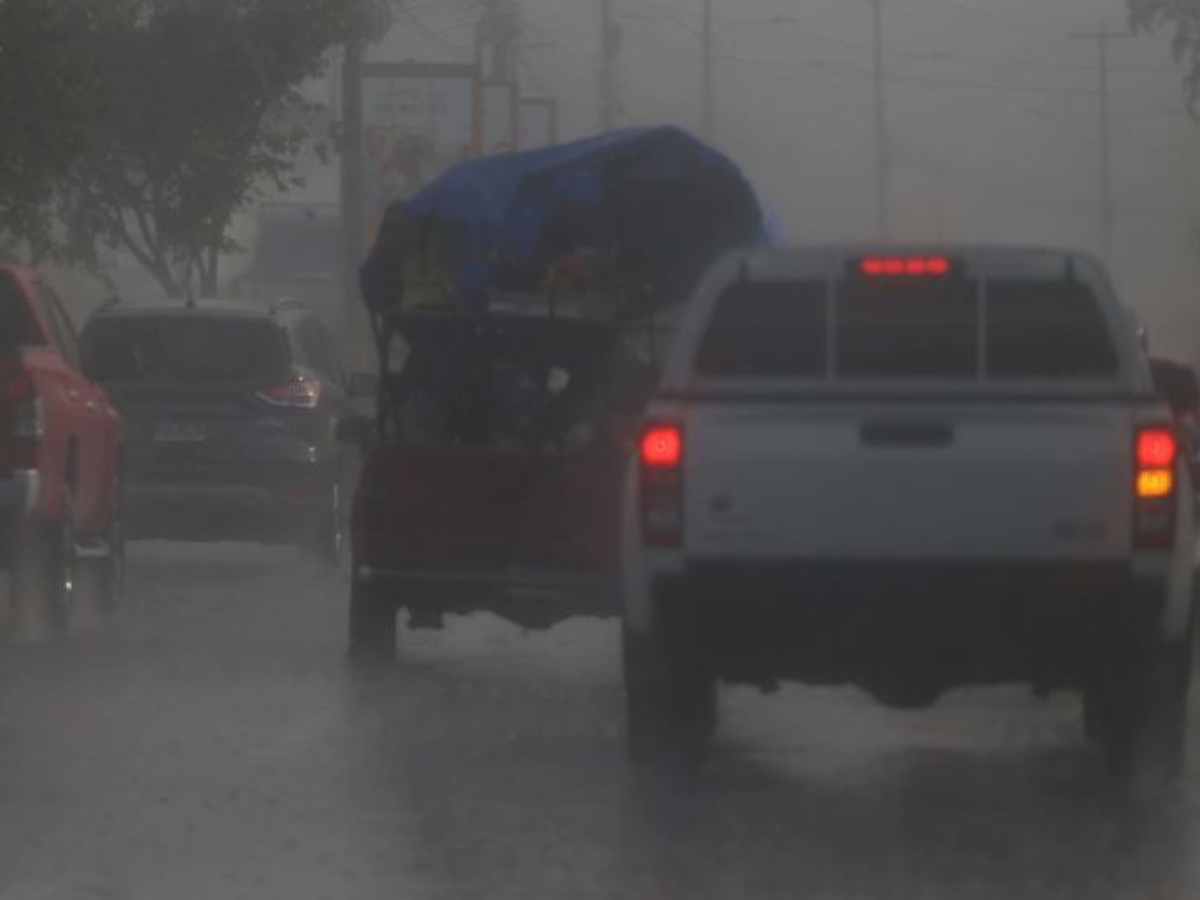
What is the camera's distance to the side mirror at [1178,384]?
A: 1316cm

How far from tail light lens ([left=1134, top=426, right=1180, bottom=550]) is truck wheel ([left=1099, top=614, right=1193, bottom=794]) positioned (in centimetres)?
41

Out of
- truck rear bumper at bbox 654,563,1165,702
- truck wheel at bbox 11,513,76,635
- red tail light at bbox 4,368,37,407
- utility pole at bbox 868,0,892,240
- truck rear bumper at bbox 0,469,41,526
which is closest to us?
truck rear bumper at bbox 654,563,1165,702

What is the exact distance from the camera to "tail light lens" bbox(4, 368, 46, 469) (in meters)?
17.4

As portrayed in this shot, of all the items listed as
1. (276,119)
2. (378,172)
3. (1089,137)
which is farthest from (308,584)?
(1089,137)

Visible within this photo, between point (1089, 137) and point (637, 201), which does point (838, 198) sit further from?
point (637, 201)

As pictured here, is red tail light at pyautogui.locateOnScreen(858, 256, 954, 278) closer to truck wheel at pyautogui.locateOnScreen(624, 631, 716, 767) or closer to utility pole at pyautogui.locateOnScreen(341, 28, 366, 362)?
truck wheel at pyautogui.locateOnScreen(624, 631, 716, 767)

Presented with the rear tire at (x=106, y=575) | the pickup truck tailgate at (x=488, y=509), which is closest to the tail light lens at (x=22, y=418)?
the rear tire at (x=106, y=575)

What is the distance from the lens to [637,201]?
20516 millimetres

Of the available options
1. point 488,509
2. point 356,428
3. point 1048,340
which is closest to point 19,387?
point 356,428

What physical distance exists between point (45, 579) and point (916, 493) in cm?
804

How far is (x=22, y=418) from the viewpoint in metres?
17.4

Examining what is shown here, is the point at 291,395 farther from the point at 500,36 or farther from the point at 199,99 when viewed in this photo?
the point at 500,36

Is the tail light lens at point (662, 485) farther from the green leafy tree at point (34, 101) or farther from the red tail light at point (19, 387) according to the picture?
the green leafy tree at point (34, 101)

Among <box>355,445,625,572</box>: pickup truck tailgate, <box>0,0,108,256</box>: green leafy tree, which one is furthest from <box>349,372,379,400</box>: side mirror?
<box>0,0,108,256</box>: green leafy tree
